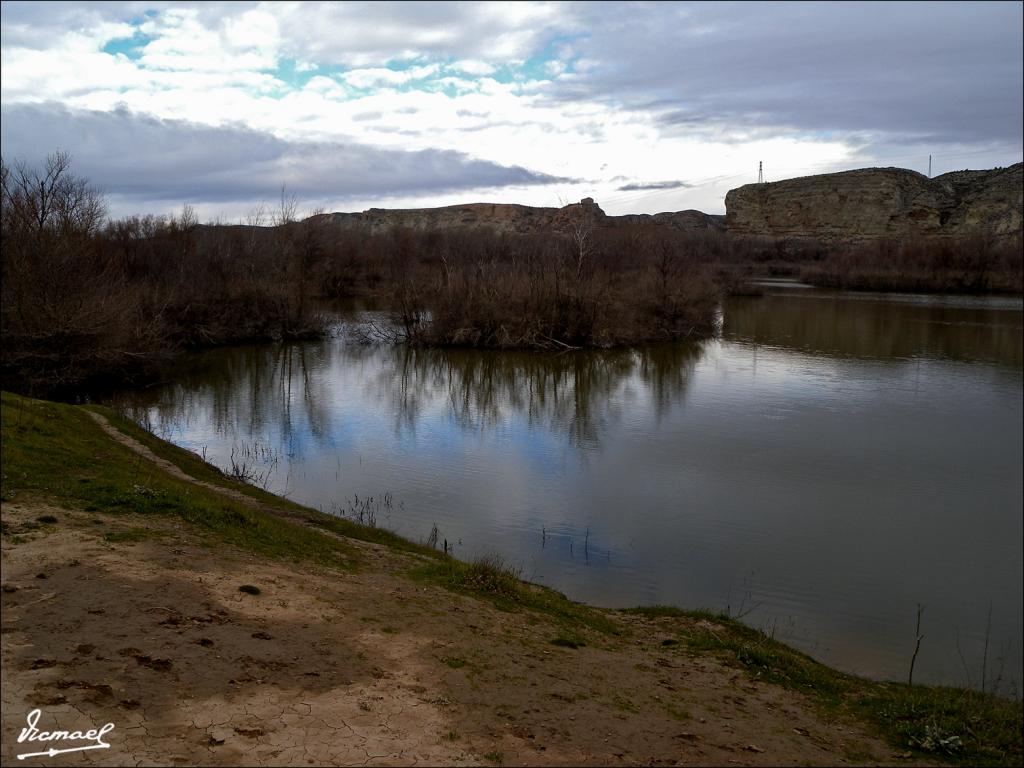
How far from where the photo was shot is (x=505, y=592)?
670 centimetres

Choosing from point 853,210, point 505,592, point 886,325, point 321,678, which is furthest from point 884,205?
point 321,678

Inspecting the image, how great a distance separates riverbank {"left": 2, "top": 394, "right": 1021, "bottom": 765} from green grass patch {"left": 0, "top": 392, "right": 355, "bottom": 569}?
37mm

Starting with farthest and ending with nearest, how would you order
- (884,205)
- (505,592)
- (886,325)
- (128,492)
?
1. (884,205)
2. (886,325)
3. (128,492)
4. (505,592)

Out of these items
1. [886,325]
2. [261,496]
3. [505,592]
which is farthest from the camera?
[886,325]

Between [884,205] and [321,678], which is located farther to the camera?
[884,205]

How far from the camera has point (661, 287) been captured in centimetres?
2886

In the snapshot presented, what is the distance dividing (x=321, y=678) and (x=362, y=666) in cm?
30

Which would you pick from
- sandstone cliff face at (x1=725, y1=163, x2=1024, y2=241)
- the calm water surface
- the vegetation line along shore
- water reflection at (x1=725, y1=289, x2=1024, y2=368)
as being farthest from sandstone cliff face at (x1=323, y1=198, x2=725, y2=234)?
the calm water surface

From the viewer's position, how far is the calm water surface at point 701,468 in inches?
323

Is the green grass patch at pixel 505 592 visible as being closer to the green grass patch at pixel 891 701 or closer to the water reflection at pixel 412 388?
the green grass patch at pixel 891 701

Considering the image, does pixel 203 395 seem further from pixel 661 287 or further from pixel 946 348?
pixel 946 348

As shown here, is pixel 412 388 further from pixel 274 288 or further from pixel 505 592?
pixel 505 592

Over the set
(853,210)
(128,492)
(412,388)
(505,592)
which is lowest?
(505,592)

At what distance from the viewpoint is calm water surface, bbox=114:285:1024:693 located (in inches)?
323
